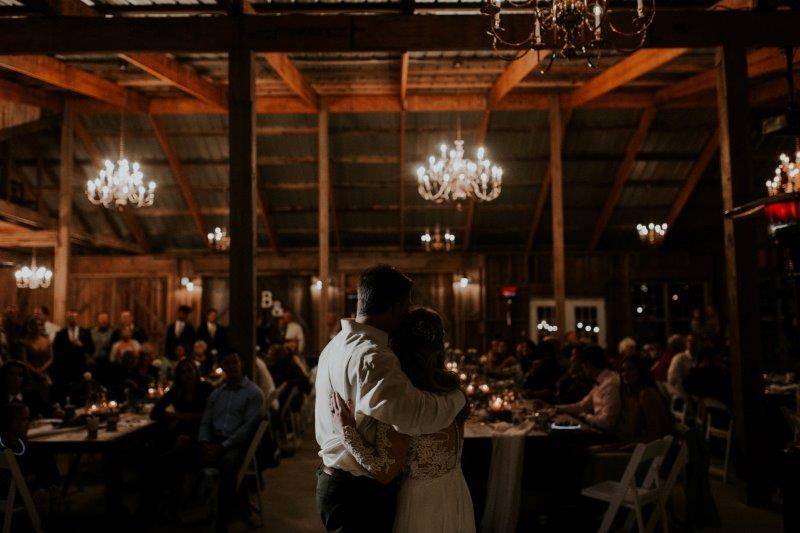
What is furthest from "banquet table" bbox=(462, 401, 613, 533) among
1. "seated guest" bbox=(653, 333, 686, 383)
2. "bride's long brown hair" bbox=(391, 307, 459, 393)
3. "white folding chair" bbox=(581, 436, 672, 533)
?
"seated guest" bbox=(653, 333, 686, 383)

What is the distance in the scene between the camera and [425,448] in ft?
7.77

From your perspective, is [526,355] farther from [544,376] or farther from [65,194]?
[65,194]

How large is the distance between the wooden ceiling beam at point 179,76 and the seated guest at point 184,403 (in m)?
3.90

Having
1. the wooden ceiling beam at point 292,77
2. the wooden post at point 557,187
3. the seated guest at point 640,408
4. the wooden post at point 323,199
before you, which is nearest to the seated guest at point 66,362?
the wooden post at point 323,199

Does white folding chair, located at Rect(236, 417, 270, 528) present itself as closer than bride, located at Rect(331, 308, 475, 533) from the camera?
No

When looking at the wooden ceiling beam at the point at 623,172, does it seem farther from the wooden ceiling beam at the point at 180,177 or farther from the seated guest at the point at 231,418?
the seated guest at the point at 231,418

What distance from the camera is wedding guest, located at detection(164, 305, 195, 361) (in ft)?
35.5

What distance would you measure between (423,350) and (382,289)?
258 mm

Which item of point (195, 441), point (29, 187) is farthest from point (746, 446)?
point (29, 187)

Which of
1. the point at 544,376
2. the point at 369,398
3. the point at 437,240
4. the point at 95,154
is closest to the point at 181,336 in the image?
the point at 95,154

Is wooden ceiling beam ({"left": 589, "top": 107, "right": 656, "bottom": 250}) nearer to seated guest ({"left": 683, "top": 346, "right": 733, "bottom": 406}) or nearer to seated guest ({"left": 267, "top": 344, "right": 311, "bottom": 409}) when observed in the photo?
seated guest ({"left": 683, "top": 346, "right": 733, "bottom": 406})

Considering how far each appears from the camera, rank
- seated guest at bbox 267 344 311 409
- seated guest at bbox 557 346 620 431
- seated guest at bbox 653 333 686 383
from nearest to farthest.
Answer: seated guest at bbox 557 346 620 431, seated guest at bbox 267 344 311 409, seated guest at bbox 653 333 686 383

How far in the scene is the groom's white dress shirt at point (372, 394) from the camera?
2.13m

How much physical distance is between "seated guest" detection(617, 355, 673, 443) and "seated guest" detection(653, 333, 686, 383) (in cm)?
431
